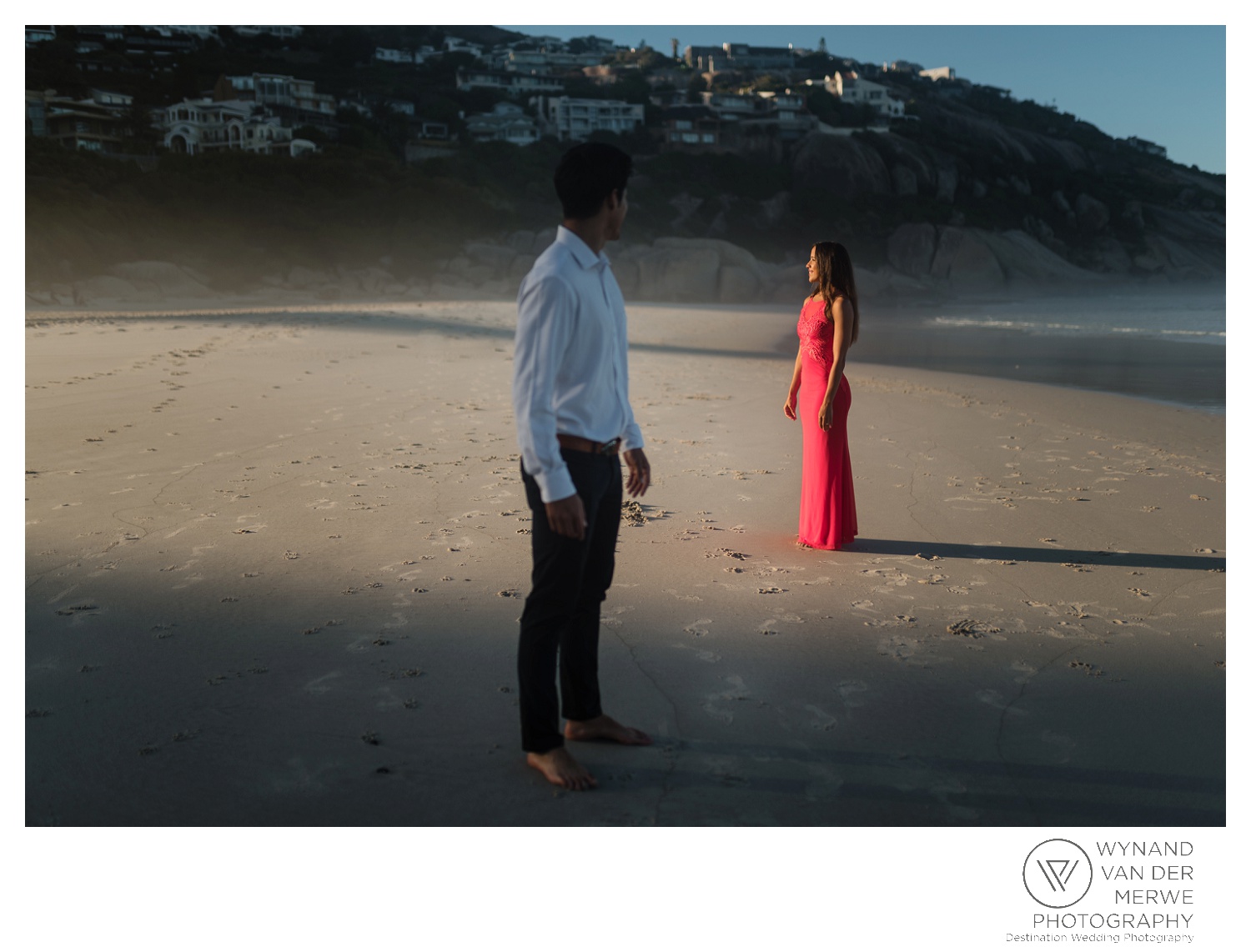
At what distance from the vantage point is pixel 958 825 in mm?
2451

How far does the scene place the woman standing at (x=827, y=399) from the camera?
4.75 metres

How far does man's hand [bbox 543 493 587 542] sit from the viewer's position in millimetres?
2361

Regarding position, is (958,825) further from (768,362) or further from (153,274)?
(153,274)

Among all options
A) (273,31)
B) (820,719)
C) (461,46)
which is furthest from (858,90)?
(820,719)

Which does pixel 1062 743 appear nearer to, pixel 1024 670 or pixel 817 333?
pixel 1024 670

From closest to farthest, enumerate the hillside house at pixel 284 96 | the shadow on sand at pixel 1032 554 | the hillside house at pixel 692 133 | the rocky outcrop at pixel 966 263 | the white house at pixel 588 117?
the shadow on sand at pixel 1032 554 → the rocky outcrop at pixel 966 263 → the hillside house at pixel 284 96 → the hillside house at pixel 692 133 → the white house at pixel 588 117

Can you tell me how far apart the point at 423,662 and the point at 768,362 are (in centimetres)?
1212

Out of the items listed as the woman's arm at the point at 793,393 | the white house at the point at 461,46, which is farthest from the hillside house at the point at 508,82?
the woman's arm at the point at 793,393

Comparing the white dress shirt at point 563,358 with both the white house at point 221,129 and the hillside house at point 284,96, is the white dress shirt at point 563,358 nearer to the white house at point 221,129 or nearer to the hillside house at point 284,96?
the white house at point 221,129

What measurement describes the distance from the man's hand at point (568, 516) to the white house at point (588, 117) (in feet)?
251

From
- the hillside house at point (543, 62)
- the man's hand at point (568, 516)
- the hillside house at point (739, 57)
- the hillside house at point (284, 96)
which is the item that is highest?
the hillside house at point (739, 57)

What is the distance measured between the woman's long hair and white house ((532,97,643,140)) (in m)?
73.9

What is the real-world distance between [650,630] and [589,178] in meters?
1.97

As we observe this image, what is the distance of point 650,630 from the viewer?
A: 3.78 metres
